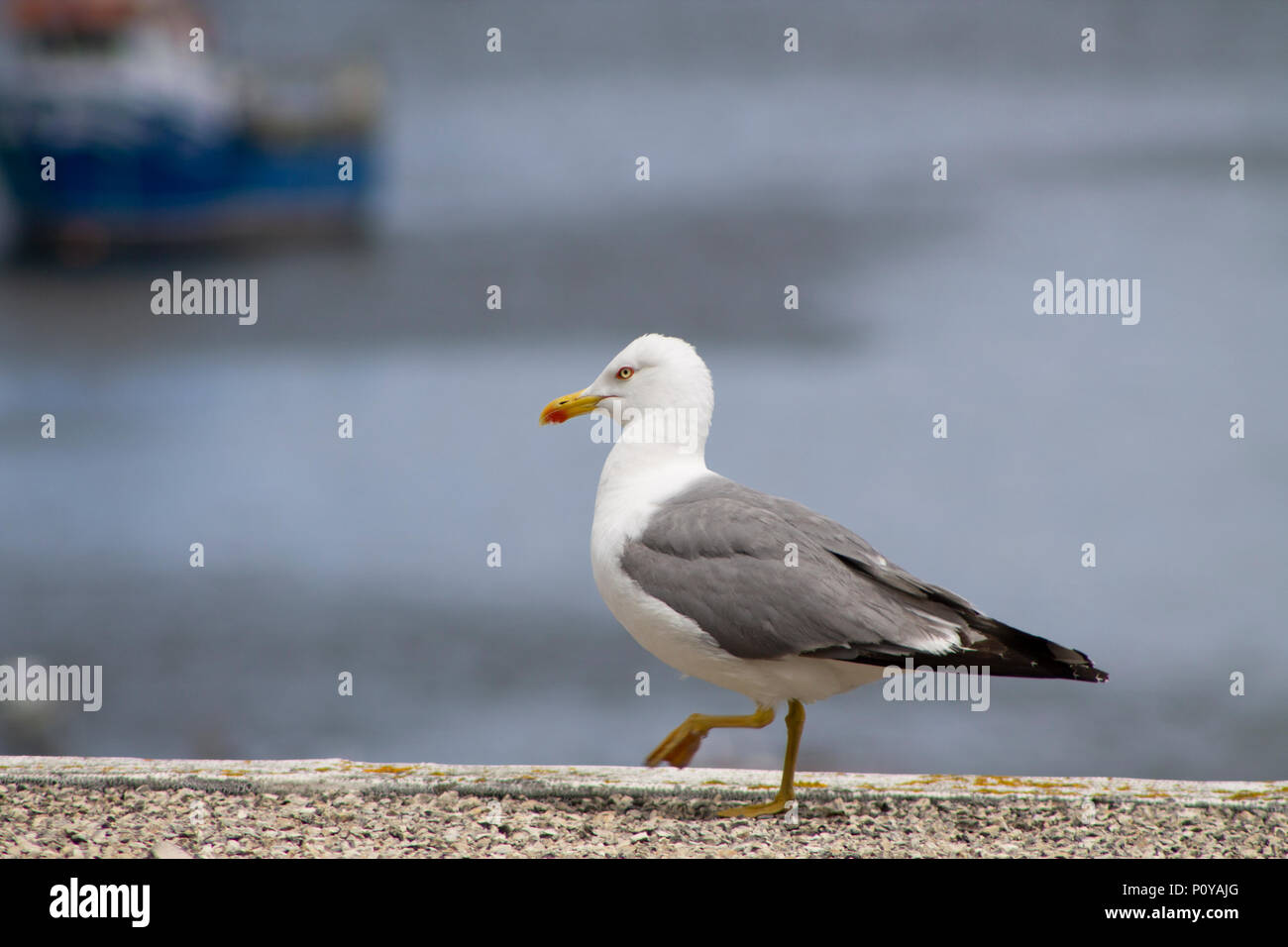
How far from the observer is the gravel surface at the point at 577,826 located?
419 centimetres

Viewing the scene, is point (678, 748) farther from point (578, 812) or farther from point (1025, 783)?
point (1025, 783)

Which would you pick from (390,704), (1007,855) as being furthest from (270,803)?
(390,704)

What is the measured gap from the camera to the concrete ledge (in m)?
4.23

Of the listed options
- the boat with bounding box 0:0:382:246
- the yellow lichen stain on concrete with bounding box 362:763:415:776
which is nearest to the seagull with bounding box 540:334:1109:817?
the yellow lichen stain on concrete with bounding box 362:763:415:776

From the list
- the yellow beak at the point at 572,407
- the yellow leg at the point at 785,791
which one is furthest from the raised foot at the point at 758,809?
the yellow beak at the point at 572,407

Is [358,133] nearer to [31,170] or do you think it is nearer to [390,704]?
[31,170]

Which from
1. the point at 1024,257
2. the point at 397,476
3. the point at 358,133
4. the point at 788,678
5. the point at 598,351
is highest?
the point at 358,133

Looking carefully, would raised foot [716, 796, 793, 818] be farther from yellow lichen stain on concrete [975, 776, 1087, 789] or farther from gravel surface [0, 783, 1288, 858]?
yellow lichen stain on concrete [975, 776, 1087, 789]

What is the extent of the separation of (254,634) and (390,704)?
2835mm

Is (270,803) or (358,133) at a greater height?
(358,133)

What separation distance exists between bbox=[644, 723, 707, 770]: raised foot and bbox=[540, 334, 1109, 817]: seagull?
18 cm

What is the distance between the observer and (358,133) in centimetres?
3206

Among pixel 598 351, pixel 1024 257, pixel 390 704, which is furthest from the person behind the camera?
pixel 1024 257

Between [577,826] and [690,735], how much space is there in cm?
75
